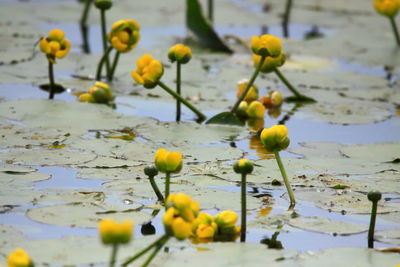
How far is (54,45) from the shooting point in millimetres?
2996

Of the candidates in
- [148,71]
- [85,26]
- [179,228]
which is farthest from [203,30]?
[179,228]

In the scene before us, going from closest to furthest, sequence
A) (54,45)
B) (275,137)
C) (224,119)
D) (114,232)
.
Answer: (114,232) < (275,137) < (224,119) < (54,45)

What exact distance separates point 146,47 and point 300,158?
5.61 feet

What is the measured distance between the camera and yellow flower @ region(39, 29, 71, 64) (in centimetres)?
300

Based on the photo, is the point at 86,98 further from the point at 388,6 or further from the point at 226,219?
the point at 388,6

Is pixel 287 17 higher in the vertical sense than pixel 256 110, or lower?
higher

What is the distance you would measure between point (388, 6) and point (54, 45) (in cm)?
174

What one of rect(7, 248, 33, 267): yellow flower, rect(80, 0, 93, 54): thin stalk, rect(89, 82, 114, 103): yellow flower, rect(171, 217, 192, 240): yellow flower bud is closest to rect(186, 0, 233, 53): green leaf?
rect(80, 0, 93, 54): thin stalk

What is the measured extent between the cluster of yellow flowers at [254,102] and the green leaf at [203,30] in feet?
2.67

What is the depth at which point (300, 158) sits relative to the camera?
2557 millimetres

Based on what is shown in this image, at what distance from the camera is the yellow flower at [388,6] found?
3938mm

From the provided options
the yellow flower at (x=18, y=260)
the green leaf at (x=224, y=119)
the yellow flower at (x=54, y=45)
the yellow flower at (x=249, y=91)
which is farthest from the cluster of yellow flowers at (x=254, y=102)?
the yellow flower at (x=18, y=260)

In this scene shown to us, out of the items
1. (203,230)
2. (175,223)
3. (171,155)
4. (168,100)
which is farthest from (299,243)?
(168,100)

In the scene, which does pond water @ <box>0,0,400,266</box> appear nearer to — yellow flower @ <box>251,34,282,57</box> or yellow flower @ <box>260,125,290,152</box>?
yellow flower @ <box>260,125,290,152</box>
